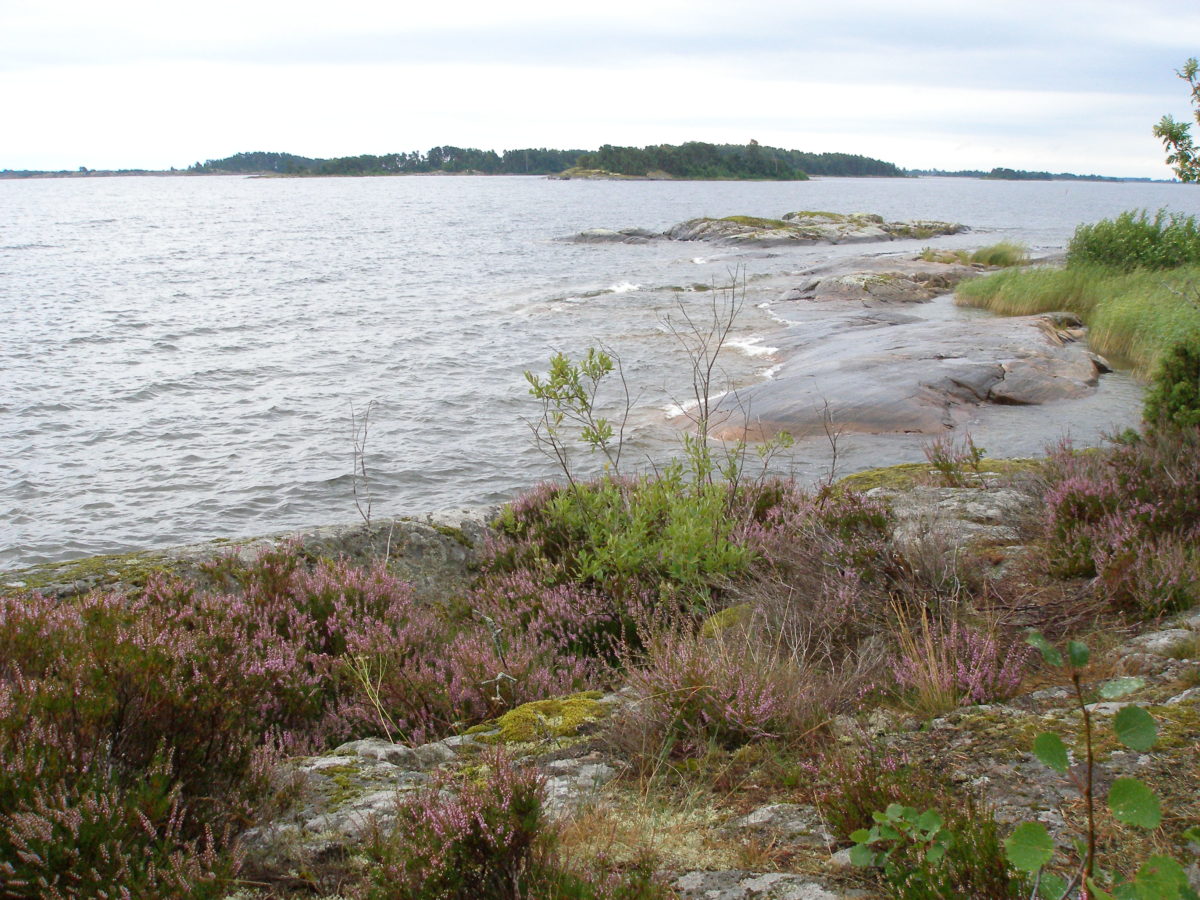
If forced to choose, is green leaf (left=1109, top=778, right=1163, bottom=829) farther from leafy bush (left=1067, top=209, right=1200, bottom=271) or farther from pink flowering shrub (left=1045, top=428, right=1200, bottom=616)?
leafy bush (left=1067, top=209, right=1200, bottom=271)

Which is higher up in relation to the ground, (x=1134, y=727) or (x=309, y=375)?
(x=1134, y=727)

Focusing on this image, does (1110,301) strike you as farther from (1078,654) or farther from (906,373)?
(1078,654)

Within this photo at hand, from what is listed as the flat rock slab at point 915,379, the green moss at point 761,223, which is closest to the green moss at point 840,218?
the green moss at point 761,223

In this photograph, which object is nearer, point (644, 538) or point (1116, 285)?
point (644, 538)

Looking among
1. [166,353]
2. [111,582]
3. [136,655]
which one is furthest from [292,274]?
[136,655]

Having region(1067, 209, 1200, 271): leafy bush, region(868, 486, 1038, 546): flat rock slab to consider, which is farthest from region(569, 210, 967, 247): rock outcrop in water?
region(868, 486, 1038, 546): flat rock slab

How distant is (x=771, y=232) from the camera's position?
Answer: 185ft

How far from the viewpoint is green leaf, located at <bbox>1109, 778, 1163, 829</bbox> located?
1.69 m

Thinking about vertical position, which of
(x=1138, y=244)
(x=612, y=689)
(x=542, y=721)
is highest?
(x=1138, y=244)

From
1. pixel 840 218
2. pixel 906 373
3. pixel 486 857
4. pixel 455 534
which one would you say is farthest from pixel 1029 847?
pixel 840 218

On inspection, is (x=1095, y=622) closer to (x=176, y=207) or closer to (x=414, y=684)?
(x=414, y=684)

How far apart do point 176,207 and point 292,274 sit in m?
85.8

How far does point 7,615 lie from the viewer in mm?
4094

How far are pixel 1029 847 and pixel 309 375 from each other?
21.8 metres
